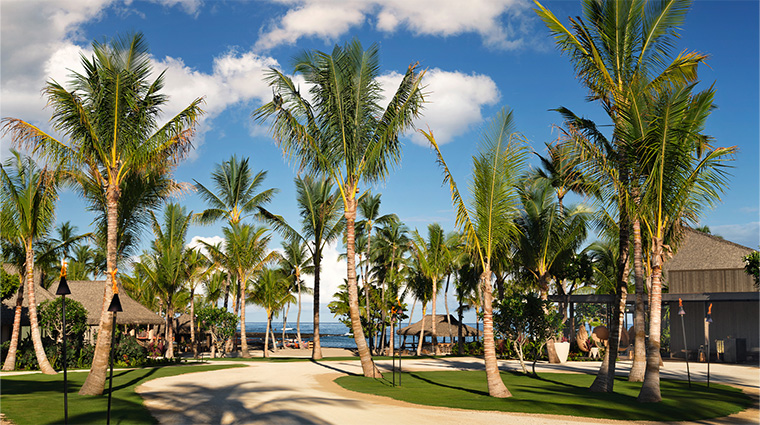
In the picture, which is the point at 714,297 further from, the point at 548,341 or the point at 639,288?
the point at 639,288

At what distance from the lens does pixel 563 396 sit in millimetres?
16203

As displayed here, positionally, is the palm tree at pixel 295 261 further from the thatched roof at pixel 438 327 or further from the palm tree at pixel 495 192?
the palm tree at pixel 495 192

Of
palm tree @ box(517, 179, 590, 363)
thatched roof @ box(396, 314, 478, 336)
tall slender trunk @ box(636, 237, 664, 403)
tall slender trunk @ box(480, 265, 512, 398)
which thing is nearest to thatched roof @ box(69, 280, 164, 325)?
thatched roof @ box(396, 314, 478, 336)

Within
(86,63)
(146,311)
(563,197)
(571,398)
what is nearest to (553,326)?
(571,398)

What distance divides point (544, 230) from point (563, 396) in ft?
51.5

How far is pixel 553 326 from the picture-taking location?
75.4ft

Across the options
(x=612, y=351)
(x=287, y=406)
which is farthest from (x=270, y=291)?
(x=612, y=351)

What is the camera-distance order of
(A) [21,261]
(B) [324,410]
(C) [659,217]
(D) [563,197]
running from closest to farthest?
(B) [324,410]
(C) [659,217]
(A) [21,261]
(D) [563,197]

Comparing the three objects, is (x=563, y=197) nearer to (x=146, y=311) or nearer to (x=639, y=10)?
(x=639, y=10)

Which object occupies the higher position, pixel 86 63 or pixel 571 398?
pixel 86 63

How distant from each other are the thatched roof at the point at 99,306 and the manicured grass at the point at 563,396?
634 inches

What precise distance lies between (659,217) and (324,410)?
10196 millimetres

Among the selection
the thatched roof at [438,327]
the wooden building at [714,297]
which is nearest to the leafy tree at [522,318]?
the wooden building at [714,297]

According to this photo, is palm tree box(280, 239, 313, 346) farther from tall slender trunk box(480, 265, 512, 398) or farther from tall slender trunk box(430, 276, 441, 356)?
tall slender trunk box(480, 265, 512, 398)
